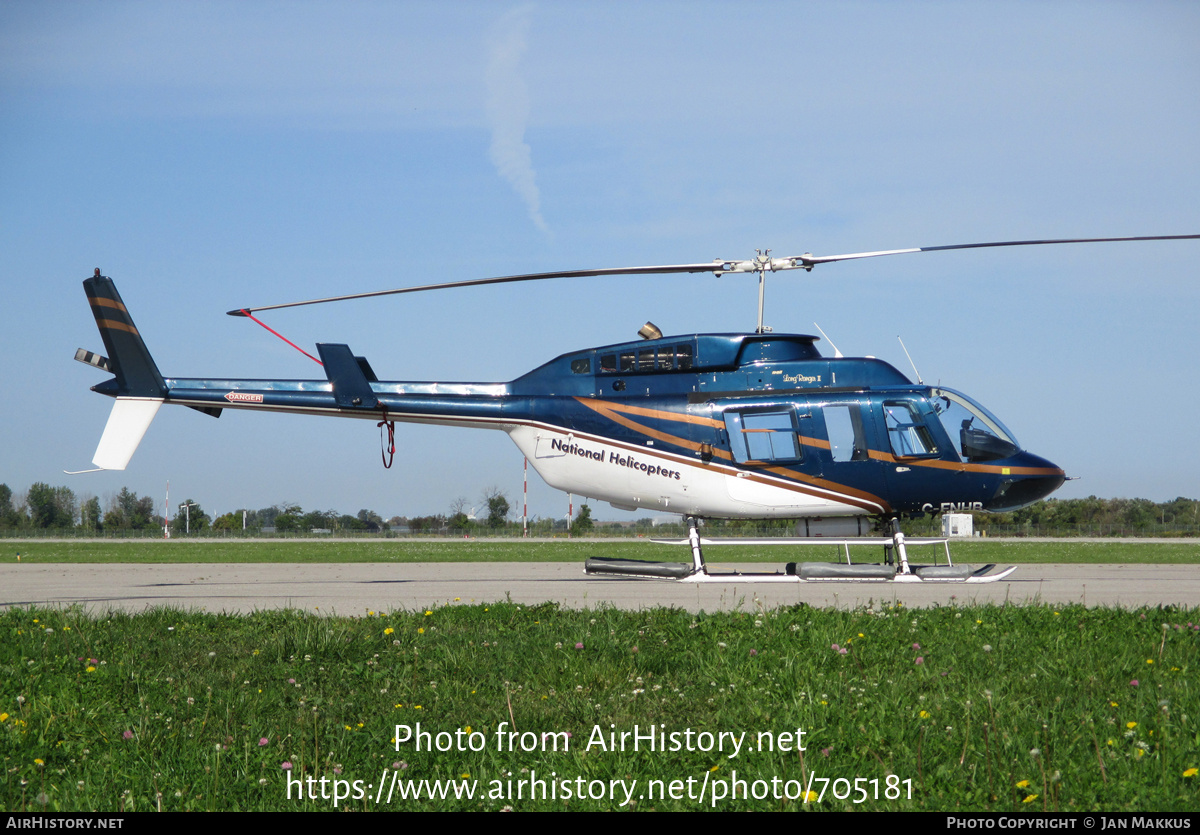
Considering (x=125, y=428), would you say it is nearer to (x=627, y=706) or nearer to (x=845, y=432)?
(x=845, y=432)

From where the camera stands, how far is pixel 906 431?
14.3m

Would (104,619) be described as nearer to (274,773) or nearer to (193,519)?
(274,773)

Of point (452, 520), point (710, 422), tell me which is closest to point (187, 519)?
point (452, 520)

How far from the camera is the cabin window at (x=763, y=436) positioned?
47.6 feet

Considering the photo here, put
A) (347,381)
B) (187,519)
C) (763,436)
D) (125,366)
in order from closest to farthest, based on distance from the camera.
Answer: (763,436) → (347,381) → (125,366) → (187,519)

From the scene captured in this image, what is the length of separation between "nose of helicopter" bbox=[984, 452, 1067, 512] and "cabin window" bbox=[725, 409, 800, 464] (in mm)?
3403

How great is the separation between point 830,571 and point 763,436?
7.94 ft

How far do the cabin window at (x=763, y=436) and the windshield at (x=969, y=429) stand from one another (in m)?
2.39

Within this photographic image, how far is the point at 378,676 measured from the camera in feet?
21.6

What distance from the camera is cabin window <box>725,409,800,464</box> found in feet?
47.6

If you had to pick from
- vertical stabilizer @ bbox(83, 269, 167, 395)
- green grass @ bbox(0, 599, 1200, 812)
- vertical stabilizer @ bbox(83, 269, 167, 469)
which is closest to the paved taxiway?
green grass @ bbox(0, 599, 1200, 812)

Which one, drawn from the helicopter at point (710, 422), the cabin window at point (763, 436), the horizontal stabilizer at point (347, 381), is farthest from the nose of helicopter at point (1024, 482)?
the horizontal stabilizer at point (347, 381)

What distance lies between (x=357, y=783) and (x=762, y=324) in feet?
38.7

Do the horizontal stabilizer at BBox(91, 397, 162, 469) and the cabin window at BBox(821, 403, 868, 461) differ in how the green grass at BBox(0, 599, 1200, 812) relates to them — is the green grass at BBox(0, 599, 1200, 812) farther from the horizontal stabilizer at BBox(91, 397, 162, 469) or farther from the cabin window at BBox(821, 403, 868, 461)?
the horizontal stabilizer at BBox(91, 397, 162, 469)
